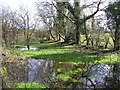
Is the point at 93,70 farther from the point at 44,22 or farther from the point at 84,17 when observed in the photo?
the point at 44,22

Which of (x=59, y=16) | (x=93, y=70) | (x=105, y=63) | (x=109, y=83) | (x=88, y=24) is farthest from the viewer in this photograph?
(x=59, y=16)

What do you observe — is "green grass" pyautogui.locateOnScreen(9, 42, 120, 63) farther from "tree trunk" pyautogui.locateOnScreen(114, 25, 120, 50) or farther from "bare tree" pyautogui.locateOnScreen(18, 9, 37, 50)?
"bare tree" pyautogui.locateOnScreen(18, 9, 37, 50)

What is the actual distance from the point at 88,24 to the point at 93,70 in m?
4.32

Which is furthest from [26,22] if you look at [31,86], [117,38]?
[31,86]

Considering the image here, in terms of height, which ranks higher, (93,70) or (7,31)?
(7,31)

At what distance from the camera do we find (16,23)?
7.60m

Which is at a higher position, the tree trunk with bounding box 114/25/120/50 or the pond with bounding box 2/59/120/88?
the tree trunk with bounding box 114/25/120/50

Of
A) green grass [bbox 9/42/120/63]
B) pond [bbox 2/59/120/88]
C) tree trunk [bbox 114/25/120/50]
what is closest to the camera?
pond [bbox 2/59/120/88]

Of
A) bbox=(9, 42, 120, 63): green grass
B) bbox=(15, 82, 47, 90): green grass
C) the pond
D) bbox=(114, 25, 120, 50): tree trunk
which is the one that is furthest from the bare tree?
bbox=(15, 82, 47, 90): green grass

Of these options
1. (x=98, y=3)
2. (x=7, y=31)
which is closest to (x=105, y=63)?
(x=7, y=31)

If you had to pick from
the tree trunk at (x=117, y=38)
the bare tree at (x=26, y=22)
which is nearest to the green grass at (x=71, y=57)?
the tree trunk at (x=117, y=38)

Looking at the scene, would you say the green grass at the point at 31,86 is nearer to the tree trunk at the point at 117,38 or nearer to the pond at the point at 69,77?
the pond at the point at 69,77

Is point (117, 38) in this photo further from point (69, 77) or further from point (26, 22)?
point (69, 77)

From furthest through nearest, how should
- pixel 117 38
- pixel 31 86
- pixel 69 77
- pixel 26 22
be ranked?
pixel 26 22 < pixel 117 38 < pixel 69 77 < pixel 31 86
